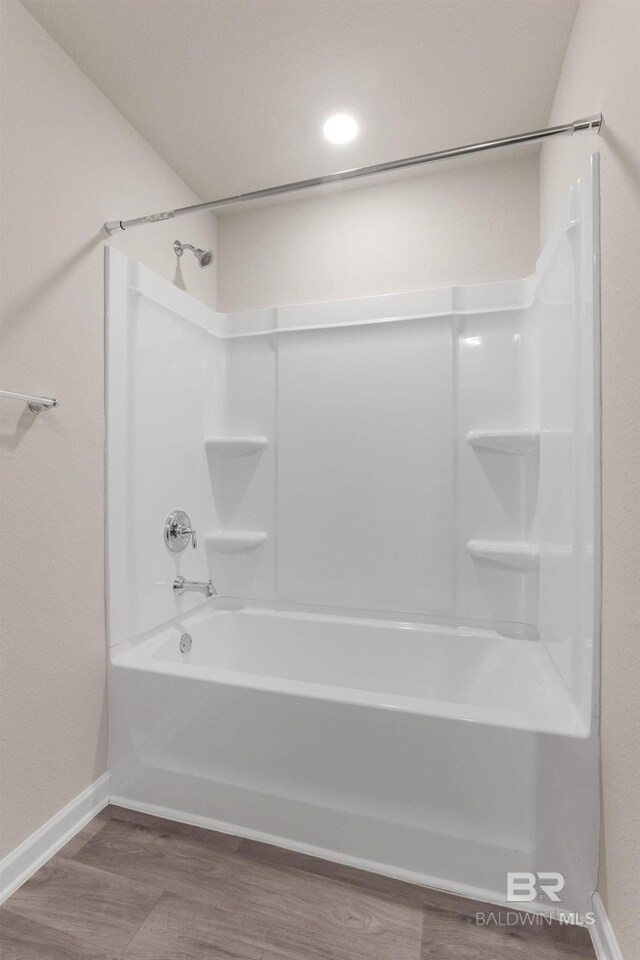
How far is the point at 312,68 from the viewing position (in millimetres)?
1691

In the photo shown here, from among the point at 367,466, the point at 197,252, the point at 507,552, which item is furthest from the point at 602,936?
the point at 197,252

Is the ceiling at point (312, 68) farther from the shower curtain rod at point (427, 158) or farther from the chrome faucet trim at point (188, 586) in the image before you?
the chrome faucet trim at point (188, 586)

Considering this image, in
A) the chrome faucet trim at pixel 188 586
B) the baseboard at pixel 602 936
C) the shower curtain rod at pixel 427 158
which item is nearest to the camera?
the baseboard at pixel 602 936

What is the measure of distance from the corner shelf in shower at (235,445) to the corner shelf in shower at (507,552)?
1.09m

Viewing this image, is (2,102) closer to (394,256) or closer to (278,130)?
(278,130)

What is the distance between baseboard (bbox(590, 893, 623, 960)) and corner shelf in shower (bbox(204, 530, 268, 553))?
5.63 ft

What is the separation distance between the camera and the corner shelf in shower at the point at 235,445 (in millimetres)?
2404

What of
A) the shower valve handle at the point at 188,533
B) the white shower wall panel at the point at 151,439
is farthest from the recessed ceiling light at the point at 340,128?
the shower valve handle at the point at 188,533

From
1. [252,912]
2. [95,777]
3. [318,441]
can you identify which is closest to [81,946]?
[252,912]

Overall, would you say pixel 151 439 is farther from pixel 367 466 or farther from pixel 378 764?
pixel 378 764

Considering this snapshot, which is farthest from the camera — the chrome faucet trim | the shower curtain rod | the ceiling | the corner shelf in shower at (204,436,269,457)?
the corner shelf in shower at (204,436,269,457)

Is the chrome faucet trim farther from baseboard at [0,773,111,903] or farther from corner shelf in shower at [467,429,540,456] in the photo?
corner shelf in shower at [467,429,540,456]

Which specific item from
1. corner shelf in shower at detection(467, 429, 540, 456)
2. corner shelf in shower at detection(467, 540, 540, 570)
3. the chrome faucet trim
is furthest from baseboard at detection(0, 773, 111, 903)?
corner shelf in shower at detection(467, 429, 540, 456)

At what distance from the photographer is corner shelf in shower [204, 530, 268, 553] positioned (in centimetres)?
241
